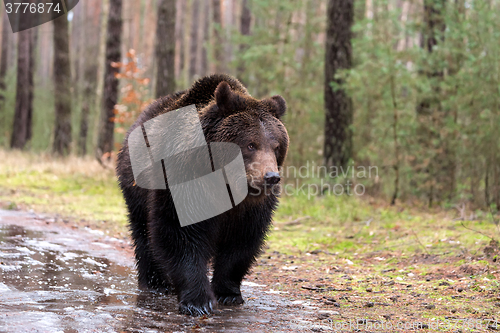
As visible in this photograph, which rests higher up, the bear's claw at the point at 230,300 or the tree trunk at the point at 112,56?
the tree trunk at the point at 112,56

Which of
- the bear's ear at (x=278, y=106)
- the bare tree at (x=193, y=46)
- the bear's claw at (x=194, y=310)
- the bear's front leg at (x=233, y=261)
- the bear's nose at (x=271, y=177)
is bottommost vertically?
the bear's claw at (x=194, y=310)

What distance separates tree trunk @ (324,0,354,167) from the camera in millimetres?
11430

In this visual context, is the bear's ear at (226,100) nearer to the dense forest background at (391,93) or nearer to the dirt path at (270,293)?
the dirt path at (270,293)

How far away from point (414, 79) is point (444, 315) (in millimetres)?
6812

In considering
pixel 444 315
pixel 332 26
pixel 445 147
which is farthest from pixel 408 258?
pixel 332 26

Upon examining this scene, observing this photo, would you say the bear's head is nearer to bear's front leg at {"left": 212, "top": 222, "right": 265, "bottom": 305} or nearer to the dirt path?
bear's front leg at {"left": 212, "top": 222, "right": 265, "bottom": 305}

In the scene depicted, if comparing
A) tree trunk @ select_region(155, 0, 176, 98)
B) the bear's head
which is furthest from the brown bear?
tree trunk @ select_region(155, 0, 176, 98)

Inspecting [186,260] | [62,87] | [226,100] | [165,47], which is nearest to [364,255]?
[186,260]

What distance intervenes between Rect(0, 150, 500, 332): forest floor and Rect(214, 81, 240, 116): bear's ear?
6.08 feet

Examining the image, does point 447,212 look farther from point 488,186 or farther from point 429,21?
point 429,21

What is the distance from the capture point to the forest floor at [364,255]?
432 centimetres

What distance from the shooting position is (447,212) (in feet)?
31.6

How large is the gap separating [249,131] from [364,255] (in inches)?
135

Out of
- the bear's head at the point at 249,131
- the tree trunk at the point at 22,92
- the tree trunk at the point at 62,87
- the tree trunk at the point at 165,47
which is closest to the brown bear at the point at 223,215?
the bear's head at the point at 249,131
